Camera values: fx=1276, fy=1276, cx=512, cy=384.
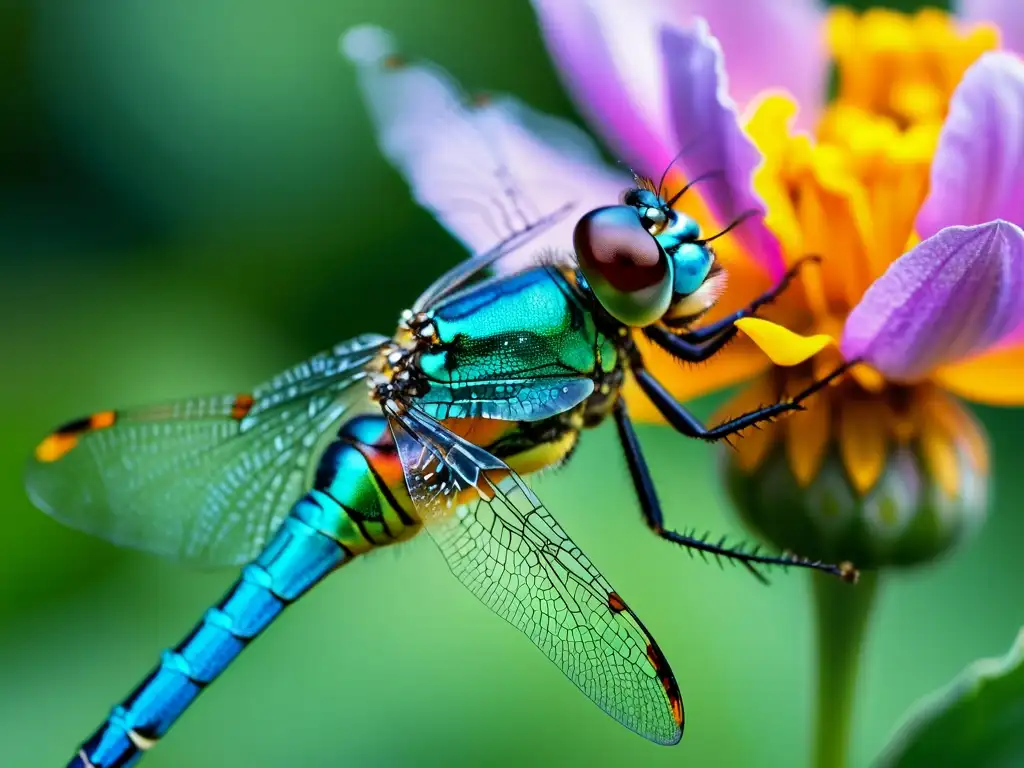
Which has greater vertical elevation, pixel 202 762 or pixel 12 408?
pixel 12 408

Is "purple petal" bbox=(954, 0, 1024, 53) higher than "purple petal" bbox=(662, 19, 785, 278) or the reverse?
the reverse

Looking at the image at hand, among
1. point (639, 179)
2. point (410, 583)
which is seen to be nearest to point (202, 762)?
point (410, 583)

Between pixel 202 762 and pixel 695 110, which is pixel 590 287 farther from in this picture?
pixel 202 762

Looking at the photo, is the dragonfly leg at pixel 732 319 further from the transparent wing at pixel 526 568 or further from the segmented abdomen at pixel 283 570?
the segmented abdomen at pixel 283 570

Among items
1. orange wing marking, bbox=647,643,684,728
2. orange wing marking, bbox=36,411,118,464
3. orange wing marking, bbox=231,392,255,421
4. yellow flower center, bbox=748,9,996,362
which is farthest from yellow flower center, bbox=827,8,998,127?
orange wing marking, bbox=36,411,118,464

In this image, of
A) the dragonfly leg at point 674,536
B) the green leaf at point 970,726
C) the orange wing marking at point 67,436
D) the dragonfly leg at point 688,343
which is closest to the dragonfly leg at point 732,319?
the dragonfly leg at point 688,343

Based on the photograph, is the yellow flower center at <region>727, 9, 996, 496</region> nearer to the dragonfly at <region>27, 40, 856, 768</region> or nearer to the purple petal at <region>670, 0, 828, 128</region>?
the dragonfly at <region>27, 40, 856, 768</region>

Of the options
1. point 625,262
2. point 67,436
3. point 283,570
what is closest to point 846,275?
point 625,262
